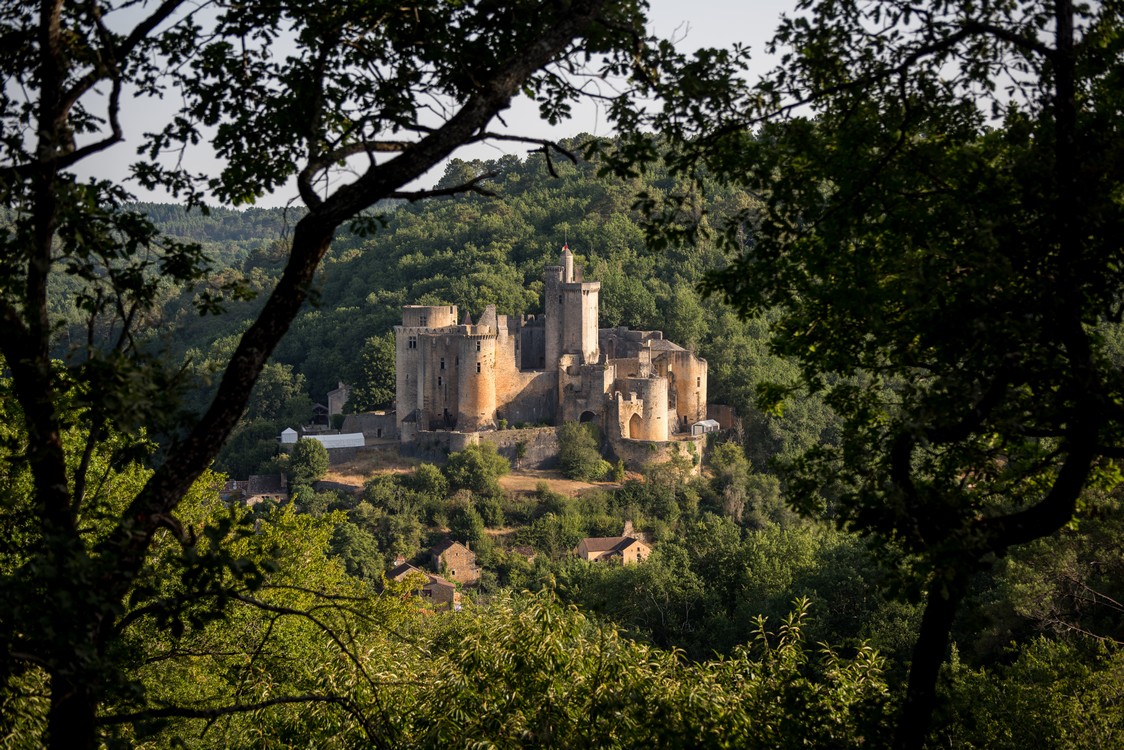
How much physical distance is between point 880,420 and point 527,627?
9.03 feet

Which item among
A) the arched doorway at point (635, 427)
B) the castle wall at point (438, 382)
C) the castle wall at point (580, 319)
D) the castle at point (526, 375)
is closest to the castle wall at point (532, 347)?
the castle at point (526, 375)

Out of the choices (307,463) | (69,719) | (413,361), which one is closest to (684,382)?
(413,361)

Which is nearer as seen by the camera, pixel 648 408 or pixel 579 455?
pixel 579 455

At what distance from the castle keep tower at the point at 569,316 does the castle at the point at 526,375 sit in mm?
33

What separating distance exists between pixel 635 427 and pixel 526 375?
3946mm

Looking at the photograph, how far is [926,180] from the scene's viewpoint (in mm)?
6117

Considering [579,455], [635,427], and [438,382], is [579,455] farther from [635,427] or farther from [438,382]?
[438,382]

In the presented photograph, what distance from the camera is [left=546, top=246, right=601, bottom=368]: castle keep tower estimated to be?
126 feet

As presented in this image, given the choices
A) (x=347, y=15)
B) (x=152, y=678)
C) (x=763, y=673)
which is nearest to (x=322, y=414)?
(x=152, y=678)

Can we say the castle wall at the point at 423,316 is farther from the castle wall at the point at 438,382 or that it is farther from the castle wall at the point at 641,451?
the castle wall at the point at 641,451

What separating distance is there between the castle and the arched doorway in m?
0.03

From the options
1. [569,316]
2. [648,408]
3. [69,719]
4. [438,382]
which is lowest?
[648,408]

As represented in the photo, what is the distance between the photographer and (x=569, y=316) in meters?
38.6

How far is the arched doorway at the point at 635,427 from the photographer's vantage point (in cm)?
3850
